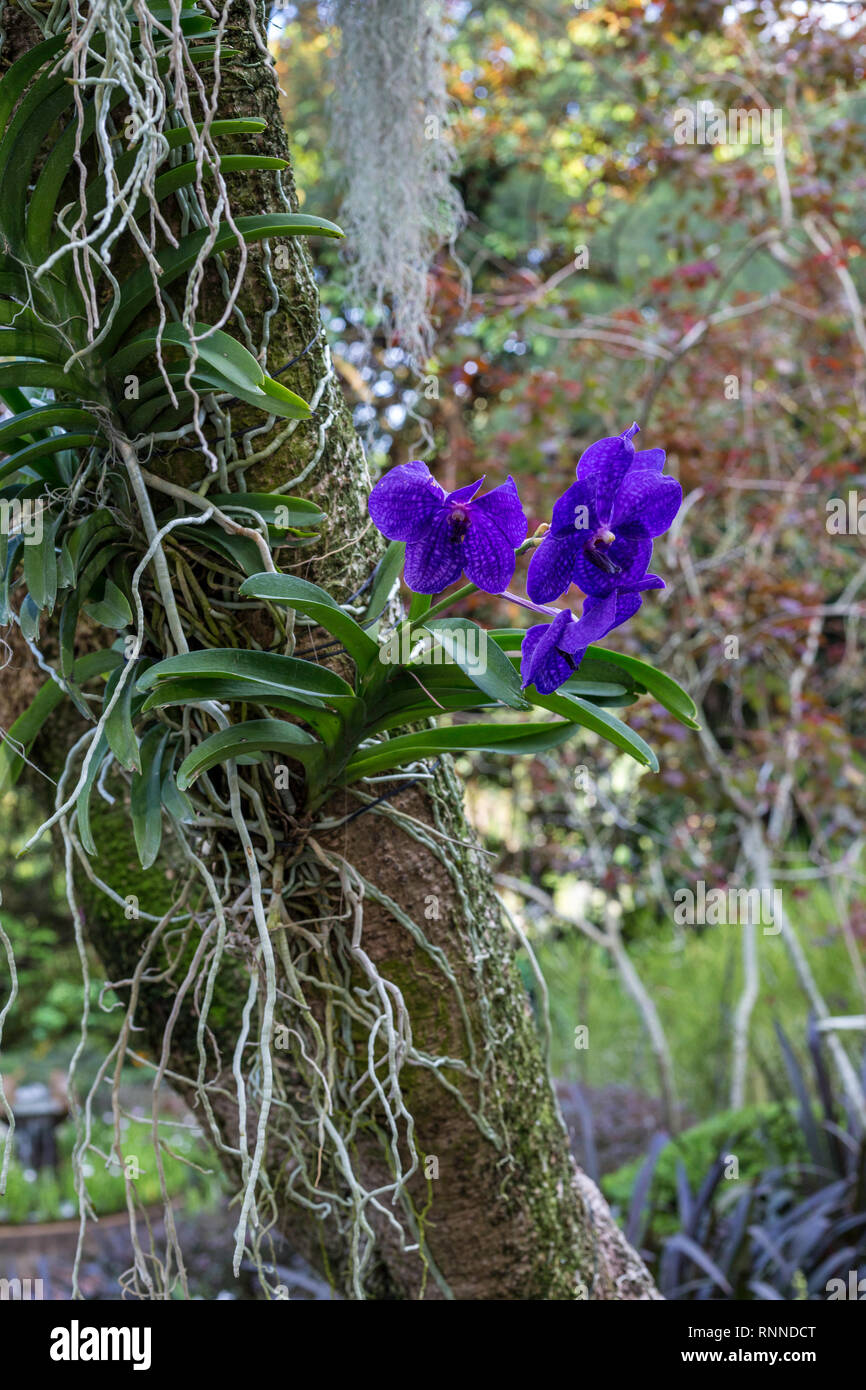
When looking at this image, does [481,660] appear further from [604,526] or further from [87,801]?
[87,801]

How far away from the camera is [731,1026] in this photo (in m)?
3.03

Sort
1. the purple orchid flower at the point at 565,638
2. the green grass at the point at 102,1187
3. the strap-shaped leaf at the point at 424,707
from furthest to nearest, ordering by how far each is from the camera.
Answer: the green grass at the point at 102,1187, the strap-shaped leaf at the point at 424,707, the purple orchid flower at the point at 565,638

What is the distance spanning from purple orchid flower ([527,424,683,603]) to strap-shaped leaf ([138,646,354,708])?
0.51ft

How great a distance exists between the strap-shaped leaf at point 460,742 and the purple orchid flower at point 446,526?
13 centimetres

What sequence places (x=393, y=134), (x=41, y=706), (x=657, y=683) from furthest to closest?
(x=393, y=134), (x=41, y=706), (x=657, y=683)

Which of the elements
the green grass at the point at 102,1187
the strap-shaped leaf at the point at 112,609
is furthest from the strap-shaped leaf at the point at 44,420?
the green grass at the point at 102,1187

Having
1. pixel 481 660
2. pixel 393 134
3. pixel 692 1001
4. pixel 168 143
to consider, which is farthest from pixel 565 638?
pixel 692 1001

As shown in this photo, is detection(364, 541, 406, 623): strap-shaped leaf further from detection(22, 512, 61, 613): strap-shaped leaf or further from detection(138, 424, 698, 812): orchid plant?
detection(22, 512, 61, 613): strap-shaped leaf

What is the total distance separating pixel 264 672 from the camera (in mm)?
674

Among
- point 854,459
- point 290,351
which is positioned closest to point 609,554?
point 290,351

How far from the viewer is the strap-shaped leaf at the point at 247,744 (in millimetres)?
663

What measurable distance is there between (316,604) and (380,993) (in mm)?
295

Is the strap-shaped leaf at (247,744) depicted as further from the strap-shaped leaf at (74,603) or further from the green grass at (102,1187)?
the green grass at (102,1187)

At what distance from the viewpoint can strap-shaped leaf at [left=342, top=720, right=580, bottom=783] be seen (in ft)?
2.42
